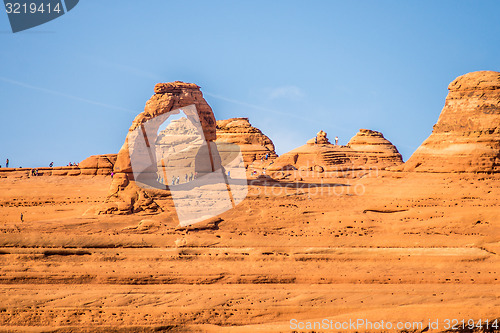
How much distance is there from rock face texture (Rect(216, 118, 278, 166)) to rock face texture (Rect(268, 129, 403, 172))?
15.2 ft

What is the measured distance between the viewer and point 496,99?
2081cm

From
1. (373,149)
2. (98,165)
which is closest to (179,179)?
(98,165)

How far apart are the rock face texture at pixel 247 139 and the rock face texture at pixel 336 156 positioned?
4.63m

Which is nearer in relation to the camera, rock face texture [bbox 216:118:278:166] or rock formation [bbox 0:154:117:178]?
rock formation [bbox 0:154:117:178]

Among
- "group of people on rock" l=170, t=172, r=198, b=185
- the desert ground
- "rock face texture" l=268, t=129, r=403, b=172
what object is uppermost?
"rock face texture" l=268, t=129, r=403, b=172

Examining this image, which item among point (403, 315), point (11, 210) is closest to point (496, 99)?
point (403, 315)

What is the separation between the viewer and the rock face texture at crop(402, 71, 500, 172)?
20.4 m

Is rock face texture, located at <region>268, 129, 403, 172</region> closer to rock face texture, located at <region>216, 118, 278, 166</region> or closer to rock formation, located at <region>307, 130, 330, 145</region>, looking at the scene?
rock formation, located at <region>307, 130, 330, 145</region>

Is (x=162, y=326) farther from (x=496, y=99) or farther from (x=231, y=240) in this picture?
(x=496, y=99)

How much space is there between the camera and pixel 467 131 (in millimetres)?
20891

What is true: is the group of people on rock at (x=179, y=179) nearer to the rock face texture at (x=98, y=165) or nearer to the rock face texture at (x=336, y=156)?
the rock face texture at (x=98, y=165)

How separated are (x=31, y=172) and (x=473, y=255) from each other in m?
30.6

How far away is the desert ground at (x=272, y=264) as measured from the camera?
566 inches

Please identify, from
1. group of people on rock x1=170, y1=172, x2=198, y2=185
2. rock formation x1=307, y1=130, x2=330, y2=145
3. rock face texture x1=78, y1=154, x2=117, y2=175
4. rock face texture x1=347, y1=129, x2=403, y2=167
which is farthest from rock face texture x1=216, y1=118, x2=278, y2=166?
group of people on rock x1=170, y1=172, x2=198, y2=185
